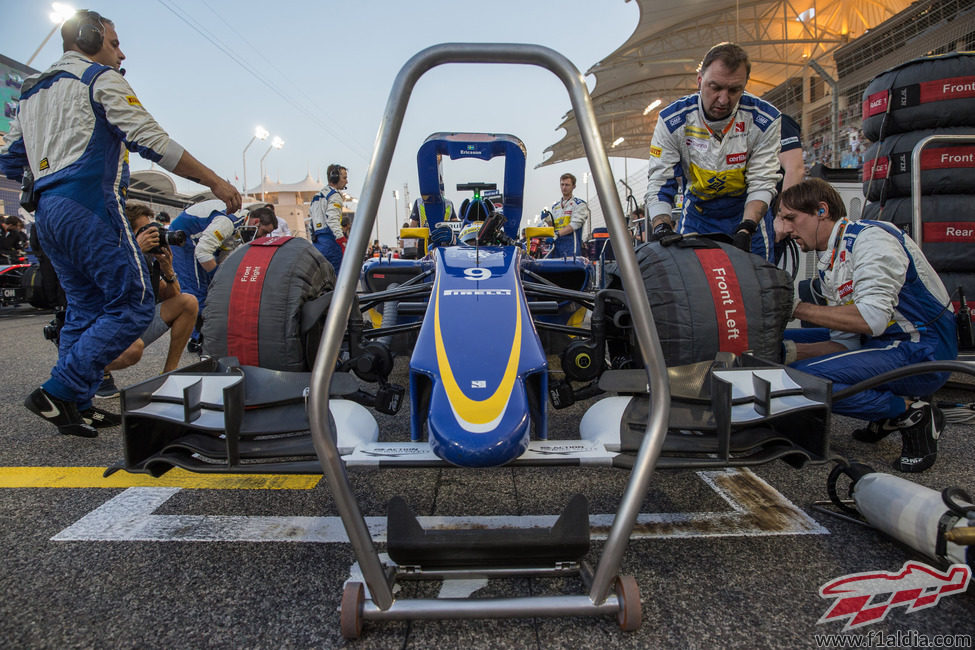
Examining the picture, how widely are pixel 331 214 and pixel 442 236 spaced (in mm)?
4437

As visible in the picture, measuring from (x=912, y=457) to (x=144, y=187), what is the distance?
30716 mm

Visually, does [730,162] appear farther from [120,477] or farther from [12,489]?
[12,489]

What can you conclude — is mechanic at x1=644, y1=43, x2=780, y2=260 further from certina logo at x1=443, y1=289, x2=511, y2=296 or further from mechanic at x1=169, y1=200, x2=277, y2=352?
mechanic at x1=169, y1=200, x2=277, y2=352

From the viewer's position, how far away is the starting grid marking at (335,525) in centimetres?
162

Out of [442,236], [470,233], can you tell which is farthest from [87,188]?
[442,236]

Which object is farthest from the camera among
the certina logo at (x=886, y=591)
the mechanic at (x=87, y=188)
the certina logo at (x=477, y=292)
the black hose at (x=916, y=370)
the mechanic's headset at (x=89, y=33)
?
the mechanic's headset at (x=89, y=33)

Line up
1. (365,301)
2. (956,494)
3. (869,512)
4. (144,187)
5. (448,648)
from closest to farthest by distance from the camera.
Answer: (448,648) → (956,494) → (869,512) → (365,301) → (144,187)

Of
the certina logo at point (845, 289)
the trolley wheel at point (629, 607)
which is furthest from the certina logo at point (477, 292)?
the certina logo at point (845, 289)

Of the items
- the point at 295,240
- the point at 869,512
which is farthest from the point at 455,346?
the point at 869,512

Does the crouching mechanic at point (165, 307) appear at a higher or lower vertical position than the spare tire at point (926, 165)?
lower

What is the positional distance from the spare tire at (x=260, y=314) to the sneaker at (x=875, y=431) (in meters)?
2.56

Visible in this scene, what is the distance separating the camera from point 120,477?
216cm

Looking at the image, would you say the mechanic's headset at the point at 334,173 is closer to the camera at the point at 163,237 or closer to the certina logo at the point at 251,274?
the camera at the point at 163,237

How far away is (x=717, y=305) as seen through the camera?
177 centimetres
